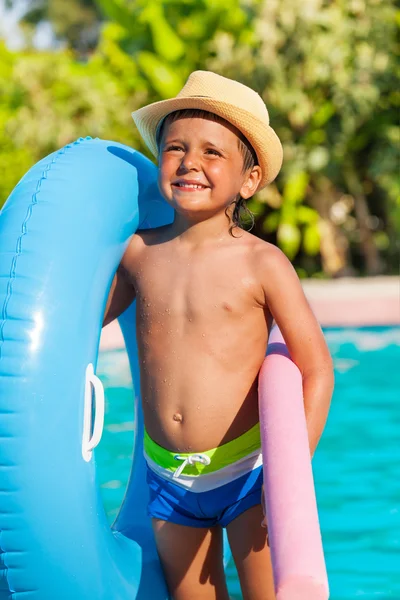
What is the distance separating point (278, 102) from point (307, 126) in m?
0.74

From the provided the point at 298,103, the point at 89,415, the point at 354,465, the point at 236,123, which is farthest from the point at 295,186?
the point at 89,415

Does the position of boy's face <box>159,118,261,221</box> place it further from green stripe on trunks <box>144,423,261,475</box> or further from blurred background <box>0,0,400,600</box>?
blurred background <box>0,0,400,600</box>

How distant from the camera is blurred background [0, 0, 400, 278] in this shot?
474 inches

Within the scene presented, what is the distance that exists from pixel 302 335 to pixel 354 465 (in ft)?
9.15

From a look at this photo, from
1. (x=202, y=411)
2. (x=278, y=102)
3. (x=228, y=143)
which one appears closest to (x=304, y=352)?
(x=202, y=411)

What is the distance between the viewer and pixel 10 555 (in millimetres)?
2170

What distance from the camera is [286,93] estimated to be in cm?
1198

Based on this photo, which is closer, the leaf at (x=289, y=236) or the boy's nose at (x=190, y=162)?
the boy's nose at (x=190, y=162)

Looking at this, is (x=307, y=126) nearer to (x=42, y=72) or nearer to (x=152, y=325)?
(x=42, y=72)

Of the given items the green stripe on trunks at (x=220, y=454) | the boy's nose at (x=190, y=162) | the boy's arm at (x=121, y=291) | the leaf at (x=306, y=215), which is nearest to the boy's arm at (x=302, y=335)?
the green stripe on trunks at (x=220, y=454)

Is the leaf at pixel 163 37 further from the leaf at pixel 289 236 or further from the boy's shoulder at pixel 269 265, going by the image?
the boy's shoulder at pixel 269 265

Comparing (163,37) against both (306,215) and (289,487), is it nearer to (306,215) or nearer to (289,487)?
(306,215)

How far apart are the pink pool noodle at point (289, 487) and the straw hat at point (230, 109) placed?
56cm

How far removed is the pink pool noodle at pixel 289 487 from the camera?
2039 mm
